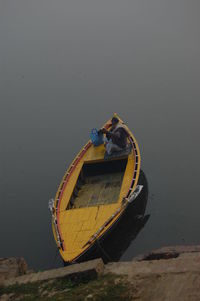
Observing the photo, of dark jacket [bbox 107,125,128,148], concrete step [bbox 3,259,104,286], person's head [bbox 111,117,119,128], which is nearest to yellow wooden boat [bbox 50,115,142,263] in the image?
dark jacket [bbox 107,125,128,148]

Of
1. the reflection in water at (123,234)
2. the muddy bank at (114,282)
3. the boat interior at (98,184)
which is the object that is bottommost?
the reflection in water at (123,234)

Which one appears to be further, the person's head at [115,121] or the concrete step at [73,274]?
the person's head at [115,121]

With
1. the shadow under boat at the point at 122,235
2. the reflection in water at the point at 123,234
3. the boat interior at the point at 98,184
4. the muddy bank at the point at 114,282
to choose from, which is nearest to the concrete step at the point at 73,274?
the muddy bank at the point at 114,282

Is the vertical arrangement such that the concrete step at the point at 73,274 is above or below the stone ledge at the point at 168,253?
above

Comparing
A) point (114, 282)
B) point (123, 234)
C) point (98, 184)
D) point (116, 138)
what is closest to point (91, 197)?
point (98, 184)

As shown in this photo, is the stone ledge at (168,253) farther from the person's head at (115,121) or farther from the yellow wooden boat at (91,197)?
the person's head at (115,121)

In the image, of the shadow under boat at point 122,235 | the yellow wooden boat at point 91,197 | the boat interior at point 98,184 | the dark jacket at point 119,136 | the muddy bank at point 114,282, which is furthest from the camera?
the dark jacket at point 119,136

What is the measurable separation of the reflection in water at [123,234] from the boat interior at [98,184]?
67cm

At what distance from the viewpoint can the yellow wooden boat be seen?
803 cm

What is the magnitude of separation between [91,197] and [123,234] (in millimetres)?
1343

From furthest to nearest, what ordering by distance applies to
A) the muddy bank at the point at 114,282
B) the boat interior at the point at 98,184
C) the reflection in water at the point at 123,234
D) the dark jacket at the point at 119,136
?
the dark jacket at the point at 119,136 < the boat interior at the point at 98,184 < the reflection in water at the point at 123,234 < the muddy bank at the point at 114,282

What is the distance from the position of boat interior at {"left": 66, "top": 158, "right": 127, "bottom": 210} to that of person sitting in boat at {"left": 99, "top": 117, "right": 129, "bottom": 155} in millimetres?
373

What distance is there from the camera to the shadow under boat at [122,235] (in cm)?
833

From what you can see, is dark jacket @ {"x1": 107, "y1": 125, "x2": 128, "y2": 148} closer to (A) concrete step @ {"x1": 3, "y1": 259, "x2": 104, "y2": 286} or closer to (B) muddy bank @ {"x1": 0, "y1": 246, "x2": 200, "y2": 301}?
(B) muddy bank @ {"x1": 0, "y1": 246, "x2": 200, "y2": 301}
